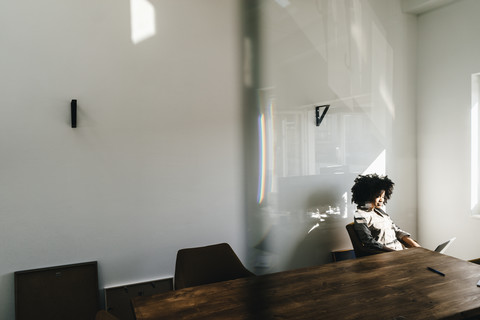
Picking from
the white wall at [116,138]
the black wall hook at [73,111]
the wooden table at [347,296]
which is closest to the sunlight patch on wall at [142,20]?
the white wall at [116,138]

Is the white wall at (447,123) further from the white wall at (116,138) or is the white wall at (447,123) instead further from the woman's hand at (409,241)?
the white wall at (116,138)

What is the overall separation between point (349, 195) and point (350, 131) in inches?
15.4

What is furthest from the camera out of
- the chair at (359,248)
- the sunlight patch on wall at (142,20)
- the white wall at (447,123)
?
the white wall at (447,123)

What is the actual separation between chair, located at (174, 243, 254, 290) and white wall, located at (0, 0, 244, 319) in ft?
1.02

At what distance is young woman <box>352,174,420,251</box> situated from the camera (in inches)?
70.7

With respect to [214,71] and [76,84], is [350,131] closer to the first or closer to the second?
[214,71]

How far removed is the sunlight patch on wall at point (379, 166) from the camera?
221 centimetres

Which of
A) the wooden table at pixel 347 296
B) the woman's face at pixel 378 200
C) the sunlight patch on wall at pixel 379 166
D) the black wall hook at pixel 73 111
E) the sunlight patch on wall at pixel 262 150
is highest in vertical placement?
the black wall hook at pixel 73 111

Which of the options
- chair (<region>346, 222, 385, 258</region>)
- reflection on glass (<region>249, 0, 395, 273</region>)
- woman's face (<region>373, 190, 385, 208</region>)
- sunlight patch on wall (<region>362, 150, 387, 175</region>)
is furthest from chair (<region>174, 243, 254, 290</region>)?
sunlight patch on wall (<region>362, 150, 387, 175</region>)

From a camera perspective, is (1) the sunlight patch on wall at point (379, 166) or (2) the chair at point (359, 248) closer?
(2) the chair at point (359, 248)

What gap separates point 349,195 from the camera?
85.3 inches

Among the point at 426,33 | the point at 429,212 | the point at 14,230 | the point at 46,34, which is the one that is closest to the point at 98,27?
the point at 46,34

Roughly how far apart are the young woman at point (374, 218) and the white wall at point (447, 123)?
389 millimetres

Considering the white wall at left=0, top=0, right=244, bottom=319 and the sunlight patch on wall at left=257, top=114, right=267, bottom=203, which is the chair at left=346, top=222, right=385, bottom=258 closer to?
the white wall at left=0, top=0, right=244, bottom=319
